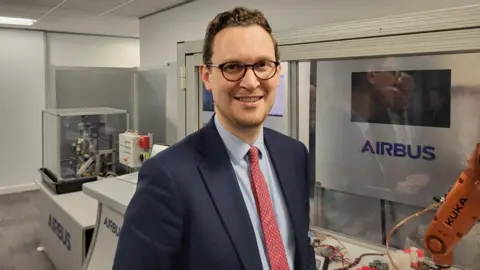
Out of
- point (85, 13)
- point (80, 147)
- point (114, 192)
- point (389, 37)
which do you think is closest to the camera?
point (389, 37)

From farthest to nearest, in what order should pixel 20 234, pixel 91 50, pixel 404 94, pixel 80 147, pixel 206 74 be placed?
pixel 91 50 → pixel 20 234 → pixel 80 147 → pixel 404 94 → pixel 206 74

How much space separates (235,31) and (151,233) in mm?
494

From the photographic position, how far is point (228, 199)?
0.91 metres

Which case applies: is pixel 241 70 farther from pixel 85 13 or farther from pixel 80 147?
pixel 85 13

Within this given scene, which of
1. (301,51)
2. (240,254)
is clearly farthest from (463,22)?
(240,254)

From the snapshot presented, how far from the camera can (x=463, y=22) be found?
45.0 inches

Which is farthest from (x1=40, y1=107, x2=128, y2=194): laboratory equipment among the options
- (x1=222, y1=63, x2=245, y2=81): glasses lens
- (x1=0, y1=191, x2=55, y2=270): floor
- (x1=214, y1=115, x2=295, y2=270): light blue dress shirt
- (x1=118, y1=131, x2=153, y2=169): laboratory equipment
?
(x1=222, y1=63, x2=245, y2=81): glasses lens

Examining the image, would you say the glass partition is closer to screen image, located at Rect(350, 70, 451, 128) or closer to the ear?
screen image, located at Rect(350, 70, 451, 128)

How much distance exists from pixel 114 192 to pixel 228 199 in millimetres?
1045

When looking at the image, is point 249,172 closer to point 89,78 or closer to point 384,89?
point 384,89

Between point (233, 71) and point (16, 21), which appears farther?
point (16, 21)

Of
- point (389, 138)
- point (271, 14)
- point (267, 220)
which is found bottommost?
point (267, 220)

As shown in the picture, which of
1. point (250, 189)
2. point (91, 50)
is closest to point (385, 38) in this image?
point (250, 189)

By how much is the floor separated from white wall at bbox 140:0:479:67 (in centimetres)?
247
